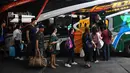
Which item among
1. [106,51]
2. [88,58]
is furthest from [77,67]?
[106,51]

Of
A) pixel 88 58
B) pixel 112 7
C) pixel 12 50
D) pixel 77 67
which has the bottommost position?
pixel 77 67

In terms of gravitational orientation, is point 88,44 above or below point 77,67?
above

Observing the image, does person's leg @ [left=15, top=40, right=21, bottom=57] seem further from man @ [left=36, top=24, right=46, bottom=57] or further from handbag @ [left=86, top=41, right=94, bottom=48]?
handbag @ [left=86, top=41, right=94, bottom=48]

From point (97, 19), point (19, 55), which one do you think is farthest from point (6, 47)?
point (97, 19)

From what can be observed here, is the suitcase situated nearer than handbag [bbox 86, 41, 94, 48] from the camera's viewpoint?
No

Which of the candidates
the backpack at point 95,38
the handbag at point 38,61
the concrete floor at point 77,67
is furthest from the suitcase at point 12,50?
the backpack at point 95,38

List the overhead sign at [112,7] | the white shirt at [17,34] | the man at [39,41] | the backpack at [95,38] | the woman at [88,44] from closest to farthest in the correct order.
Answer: the man at [39,41]
the woman at [88,44]
the backpack at [95,38]
the white shirt at [17,34]
the overhead sign at [112,7]

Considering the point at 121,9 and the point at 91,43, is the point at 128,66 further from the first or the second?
the point at 121,9

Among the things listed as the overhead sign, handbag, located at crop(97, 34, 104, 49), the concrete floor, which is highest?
the overhead sign

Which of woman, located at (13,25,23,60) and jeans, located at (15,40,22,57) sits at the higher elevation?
woman, located at (13,25,23,60)

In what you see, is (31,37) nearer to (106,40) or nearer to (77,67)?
(77,67)

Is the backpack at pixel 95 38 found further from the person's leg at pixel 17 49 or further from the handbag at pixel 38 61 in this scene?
the person's leg at pixel 17 49

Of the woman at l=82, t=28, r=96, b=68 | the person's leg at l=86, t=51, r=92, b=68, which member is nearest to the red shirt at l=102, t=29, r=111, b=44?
the woman at l=82, t=28, r=96, b=68

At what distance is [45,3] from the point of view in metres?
12.2
